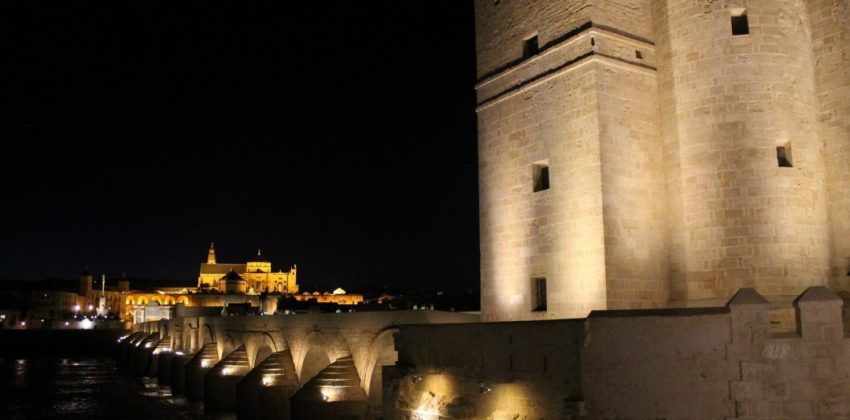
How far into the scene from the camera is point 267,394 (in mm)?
21281

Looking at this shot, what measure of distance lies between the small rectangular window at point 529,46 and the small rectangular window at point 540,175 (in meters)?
2.52

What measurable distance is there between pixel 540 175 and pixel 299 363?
33.7ft

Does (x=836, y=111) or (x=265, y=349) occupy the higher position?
(x=836, y=111)

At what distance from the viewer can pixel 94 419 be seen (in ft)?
85.9

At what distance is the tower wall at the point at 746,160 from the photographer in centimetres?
1302

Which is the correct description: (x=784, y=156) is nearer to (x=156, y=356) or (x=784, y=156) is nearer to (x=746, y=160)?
(x=746, y=160)

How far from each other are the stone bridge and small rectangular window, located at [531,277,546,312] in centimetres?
266

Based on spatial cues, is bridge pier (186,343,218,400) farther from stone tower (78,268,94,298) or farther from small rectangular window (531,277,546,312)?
stone tower (78,268,94,298)

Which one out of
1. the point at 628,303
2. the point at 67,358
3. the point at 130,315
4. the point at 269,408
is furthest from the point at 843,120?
the point at 130,315

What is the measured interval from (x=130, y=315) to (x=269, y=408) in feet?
298

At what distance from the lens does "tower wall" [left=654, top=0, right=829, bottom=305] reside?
42.7 ft

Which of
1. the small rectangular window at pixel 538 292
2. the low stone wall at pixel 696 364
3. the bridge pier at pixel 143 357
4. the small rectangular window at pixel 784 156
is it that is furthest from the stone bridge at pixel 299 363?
the bridge pier at pixel 143 357

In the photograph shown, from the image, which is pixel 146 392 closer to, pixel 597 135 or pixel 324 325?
pixel 324 325

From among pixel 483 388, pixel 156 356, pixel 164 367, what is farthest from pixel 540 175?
pixel 156 356
